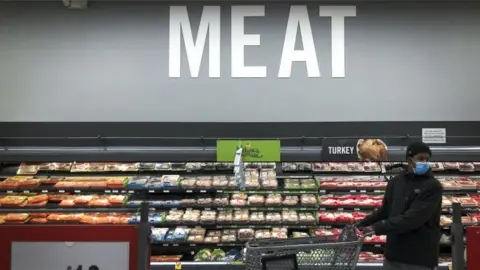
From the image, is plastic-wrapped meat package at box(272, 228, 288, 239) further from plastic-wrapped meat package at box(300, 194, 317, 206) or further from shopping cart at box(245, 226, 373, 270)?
shopping cart at box(245, 226, 373, 270)

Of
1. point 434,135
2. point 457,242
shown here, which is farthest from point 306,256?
point 434,135

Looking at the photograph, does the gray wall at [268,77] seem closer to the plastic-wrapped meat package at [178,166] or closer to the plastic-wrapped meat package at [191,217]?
the plastic-wrapped meat package at [178,166]

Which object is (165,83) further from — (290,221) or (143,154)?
(290,221)

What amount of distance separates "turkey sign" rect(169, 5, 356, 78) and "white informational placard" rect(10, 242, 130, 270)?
3.08m

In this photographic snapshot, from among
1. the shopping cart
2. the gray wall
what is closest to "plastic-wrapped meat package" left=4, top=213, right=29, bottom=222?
the gray wall

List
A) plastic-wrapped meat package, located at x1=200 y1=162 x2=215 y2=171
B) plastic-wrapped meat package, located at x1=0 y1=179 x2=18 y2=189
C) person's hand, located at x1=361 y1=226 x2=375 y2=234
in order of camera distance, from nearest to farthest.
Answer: person's hand, located at x1=361 y1=226 x2=375 y2=234 → plastic-wrapped meat package, located at x1=0 y1=179 x2=18 y2=189 → plastic-wrapped meat package, located at x1=200 y1=162 x2=215 y2=171

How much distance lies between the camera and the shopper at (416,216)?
252 centimetres

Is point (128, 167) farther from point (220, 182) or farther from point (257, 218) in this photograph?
point (257, 218)

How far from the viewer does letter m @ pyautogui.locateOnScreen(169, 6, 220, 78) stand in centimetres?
519

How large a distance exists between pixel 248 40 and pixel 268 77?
53 cm

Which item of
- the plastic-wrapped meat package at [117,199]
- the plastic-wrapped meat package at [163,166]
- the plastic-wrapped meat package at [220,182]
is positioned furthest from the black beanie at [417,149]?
the plastic-wrapped meat package at [117,199]

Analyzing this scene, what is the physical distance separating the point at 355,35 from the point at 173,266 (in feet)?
Result: 11.6

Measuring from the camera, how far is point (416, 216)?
249 cm

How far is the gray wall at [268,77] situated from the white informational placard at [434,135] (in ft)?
0.52
